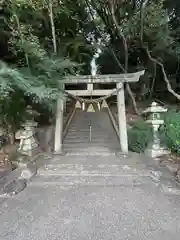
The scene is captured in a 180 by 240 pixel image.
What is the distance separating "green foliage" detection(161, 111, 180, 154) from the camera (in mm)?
4422

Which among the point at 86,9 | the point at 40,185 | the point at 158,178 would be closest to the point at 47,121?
the point at 40,185

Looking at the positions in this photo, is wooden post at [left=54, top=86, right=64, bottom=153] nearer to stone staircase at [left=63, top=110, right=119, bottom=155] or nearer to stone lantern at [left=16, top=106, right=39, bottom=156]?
stone staircase at [left=63, top=110, right=119, bottom=155]

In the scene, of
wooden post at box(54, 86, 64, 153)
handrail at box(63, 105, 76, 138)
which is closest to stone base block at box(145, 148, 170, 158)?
wooden post at box(54, 86, 64, 153)

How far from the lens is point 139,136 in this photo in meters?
4.89

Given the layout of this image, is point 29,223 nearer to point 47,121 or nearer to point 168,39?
point 47,121

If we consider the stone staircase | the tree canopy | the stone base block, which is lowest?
the stone base block

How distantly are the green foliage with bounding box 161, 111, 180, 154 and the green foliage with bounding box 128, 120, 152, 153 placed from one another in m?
0.32

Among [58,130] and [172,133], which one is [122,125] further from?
[58,130]

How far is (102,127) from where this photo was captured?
595cm

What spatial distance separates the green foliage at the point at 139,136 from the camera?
4766mm

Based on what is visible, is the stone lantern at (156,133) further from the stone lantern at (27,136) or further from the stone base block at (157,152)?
the stone lantern at (27,136)

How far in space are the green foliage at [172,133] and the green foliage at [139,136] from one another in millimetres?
319

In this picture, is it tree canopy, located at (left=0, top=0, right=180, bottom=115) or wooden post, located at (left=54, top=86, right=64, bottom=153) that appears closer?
tree canopy, located at (left=0, top=0, right=180, bottom=115)

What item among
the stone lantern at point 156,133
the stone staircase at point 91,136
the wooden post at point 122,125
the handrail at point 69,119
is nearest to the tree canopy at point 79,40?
the wooden post at point 122,125
